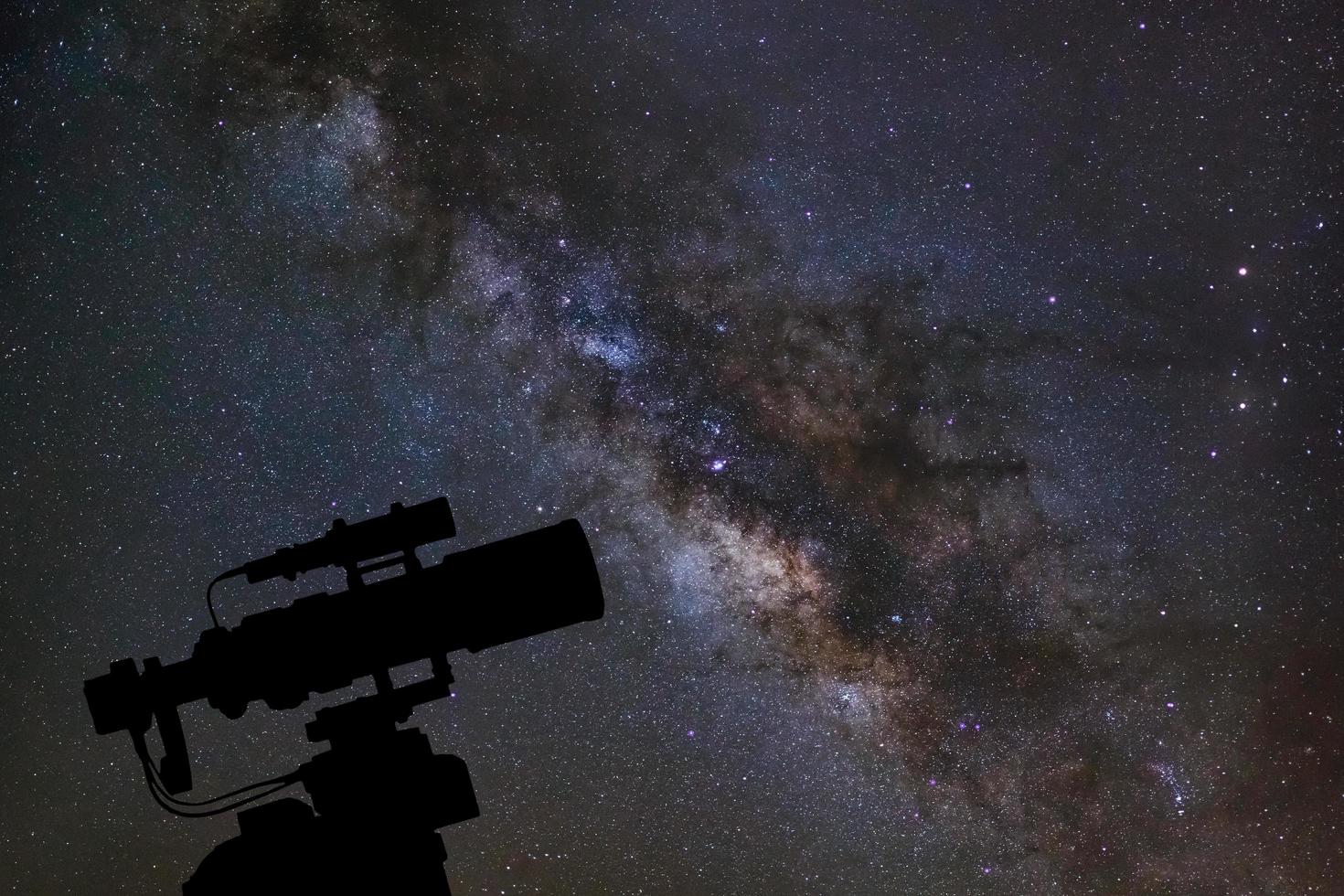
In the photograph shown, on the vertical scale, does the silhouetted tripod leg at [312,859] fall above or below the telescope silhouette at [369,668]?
below

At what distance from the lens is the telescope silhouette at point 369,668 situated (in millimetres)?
2371

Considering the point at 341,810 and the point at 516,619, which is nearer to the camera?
the point at 341,810

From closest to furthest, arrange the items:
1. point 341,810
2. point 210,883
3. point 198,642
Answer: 1. point 210,883
2. point 341,810
3. point 198,642

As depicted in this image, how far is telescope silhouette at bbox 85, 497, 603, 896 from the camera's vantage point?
237 centimetres

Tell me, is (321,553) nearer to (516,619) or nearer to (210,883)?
(516,619)

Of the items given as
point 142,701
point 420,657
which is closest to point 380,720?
point 420,657

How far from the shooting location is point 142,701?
262 cm

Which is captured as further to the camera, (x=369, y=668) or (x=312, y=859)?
(x=369, y=668)

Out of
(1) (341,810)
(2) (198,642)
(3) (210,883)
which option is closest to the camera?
(3) (210,883)

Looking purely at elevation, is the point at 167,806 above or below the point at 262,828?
above

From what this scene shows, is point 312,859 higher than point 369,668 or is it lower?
lower

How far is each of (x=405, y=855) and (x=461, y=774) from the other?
0.82 feet

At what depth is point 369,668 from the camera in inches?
104

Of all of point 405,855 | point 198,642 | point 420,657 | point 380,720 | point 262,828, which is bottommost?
point 405,855
